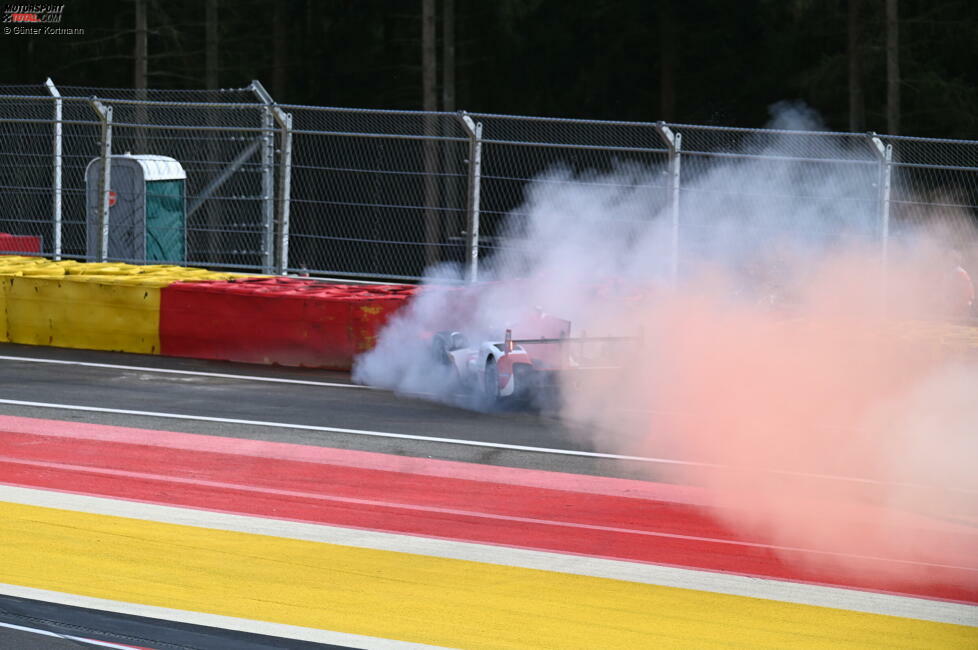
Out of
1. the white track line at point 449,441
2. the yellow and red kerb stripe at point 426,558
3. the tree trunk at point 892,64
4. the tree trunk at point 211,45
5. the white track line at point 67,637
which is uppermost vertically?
the tree trunk at point 211,45

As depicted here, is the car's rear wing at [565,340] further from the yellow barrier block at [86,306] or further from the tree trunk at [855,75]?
the tree trunk at [855,75]

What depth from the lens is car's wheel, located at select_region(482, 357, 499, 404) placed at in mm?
11703

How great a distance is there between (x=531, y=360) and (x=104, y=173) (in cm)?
726

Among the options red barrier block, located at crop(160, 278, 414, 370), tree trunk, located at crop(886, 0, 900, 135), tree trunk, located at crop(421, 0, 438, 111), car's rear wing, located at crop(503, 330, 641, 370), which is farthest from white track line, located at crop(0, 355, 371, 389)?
tree trunk, located at crop(421, 0, 438, 111)

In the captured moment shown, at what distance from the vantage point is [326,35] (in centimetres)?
4416

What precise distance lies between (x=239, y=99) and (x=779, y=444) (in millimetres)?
32516

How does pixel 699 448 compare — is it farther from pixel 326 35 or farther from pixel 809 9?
pixel 326 35

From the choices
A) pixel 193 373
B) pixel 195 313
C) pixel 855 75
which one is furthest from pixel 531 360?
pixel 855 75

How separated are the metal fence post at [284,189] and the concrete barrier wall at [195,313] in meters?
1.27

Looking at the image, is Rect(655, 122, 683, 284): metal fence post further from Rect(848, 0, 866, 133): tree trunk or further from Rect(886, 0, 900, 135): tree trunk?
Rect(848, 0, 866, 133): tree trunk

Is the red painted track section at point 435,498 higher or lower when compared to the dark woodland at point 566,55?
lower

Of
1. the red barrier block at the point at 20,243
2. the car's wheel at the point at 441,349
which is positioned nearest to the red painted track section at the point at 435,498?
the car's wheel at the point at 441,349

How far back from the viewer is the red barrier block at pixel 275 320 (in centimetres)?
1351

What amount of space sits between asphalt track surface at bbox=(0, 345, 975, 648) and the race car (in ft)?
0.86
